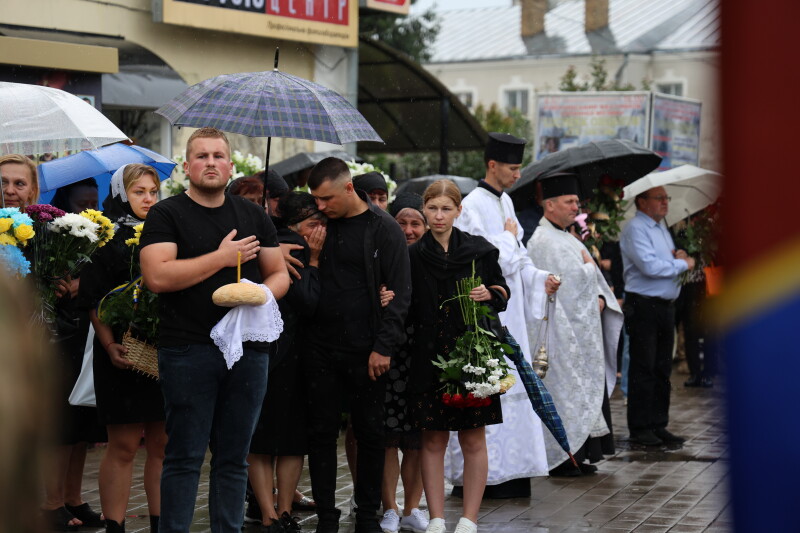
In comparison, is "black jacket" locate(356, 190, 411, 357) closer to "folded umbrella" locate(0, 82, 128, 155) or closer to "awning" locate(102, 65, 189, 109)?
"folded umbrella" locate(0, 82, 128, 155)

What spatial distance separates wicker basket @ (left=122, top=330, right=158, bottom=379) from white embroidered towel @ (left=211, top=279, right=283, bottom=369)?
698 millimetres

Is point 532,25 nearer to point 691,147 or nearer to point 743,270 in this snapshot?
point 691,147

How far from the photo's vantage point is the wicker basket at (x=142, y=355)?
19.2ft

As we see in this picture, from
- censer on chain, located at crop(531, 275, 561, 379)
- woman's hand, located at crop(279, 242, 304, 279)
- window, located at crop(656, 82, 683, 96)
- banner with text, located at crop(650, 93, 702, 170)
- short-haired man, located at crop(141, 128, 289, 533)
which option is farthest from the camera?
window, located at crop(656, 82, 683, 96)

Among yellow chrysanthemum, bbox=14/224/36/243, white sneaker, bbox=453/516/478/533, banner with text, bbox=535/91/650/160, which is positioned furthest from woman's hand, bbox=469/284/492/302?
banner with text, bbox=535/91/650/160

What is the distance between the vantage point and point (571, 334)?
888 cm

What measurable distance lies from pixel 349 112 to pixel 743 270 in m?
5.79

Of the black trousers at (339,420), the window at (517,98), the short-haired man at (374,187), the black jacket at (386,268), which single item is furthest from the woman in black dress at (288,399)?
the window at (517,98)

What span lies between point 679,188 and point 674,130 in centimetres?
964

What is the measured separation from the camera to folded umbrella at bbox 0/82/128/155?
677 centimetres

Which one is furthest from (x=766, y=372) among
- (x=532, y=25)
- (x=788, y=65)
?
(x=532, y=25)

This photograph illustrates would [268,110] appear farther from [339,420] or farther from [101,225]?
[339,420]

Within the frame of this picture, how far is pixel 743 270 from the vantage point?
1.15 metres

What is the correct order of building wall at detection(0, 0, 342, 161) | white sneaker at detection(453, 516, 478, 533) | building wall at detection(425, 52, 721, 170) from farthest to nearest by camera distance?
building wall at detection(425, 52, 721, 170) < building wall at detection(0, 0, 342, 161) < white sneaker at detection(453, 516, 478, 533)
